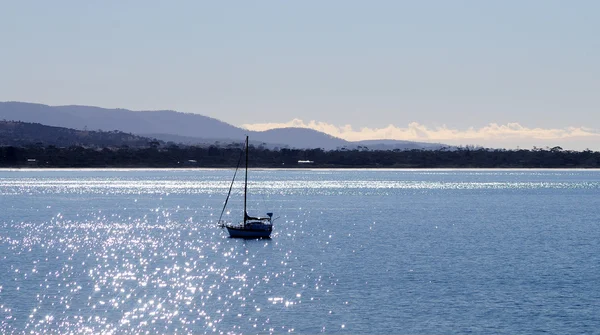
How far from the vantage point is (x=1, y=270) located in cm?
6494

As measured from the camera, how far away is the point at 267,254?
3054 inches

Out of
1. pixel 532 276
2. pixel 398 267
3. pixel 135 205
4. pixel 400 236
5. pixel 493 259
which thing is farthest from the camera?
pixel 135 205

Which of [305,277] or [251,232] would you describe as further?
[251,232]

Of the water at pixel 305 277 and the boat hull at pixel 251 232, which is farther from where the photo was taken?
the boat hull at pixel 251 232

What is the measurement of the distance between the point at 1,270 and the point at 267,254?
2292cm

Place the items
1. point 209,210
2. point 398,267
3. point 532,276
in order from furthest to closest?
point 209,210, point 398,267, point 532,276

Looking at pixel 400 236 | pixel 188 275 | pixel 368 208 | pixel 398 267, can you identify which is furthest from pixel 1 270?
pixel 368 208

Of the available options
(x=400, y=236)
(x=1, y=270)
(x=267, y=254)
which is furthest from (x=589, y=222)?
(x=1, y=270)

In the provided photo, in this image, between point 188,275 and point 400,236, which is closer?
point 188,275

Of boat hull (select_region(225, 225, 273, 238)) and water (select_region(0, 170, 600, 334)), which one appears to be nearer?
water (select_region(0, 170, 600, 334))

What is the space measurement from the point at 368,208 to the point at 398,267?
85.7 m

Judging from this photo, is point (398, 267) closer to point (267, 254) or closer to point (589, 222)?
point (267, 254)

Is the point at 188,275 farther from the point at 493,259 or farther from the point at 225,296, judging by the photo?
the point at 493,259

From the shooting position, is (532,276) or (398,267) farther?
(398,267)
